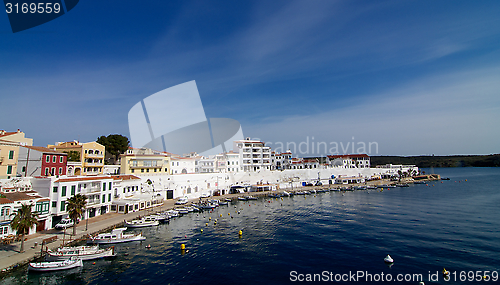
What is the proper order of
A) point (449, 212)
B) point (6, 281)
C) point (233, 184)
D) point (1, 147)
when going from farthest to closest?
point (233, 184)
point (449, 212)
point (1, 147)
point (6, 281)

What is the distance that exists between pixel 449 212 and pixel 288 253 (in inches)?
1746

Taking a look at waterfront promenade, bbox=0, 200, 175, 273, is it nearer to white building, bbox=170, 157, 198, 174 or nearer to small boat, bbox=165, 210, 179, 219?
small boat, bbox=165, 210, 179, 219

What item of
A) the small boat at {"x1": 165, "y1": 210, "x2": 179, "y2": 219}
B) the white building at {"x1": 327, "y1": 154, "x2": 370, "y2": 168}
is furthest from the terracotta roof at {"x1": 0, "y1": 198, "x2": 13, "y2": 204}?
the white building at {"x1": 327, "y1": 154, "x2": 370, "y2": 168}

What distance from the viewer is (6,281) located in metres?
22.6

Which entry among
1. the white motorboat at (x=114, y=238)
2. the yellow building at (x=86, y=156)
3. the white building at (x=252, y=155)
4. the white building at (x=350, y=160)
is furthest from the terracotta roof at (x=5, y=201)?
the white building at (x=350, y=160)

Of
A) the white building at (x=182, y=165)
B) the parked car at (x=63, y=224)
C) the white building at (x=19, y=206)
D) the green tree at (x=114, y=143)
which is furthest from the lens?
the green tree at (x=114, y=143)

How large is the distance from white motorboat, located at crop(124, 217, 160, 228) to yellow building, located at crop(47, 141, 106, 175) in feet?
88.3

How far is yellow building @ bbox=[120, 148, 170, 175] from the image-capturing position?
6871 centimetres

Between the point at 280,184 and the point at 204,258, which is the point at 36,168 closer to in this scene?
the point at 204,258

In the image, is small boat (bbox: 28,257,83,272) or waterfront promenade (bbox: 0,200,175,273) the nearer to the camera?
small boat (bbox: 28,257,83,272)

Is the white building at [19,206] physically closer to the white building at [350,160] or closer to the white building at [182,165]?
the white building at [182,165]

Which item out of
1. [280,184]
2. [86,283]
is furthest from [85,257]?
[280,184]

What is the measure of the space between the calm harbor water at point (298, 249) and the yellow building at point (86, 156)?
101 feet

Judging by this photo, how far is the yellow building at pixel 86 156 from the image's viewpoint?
6053cm
